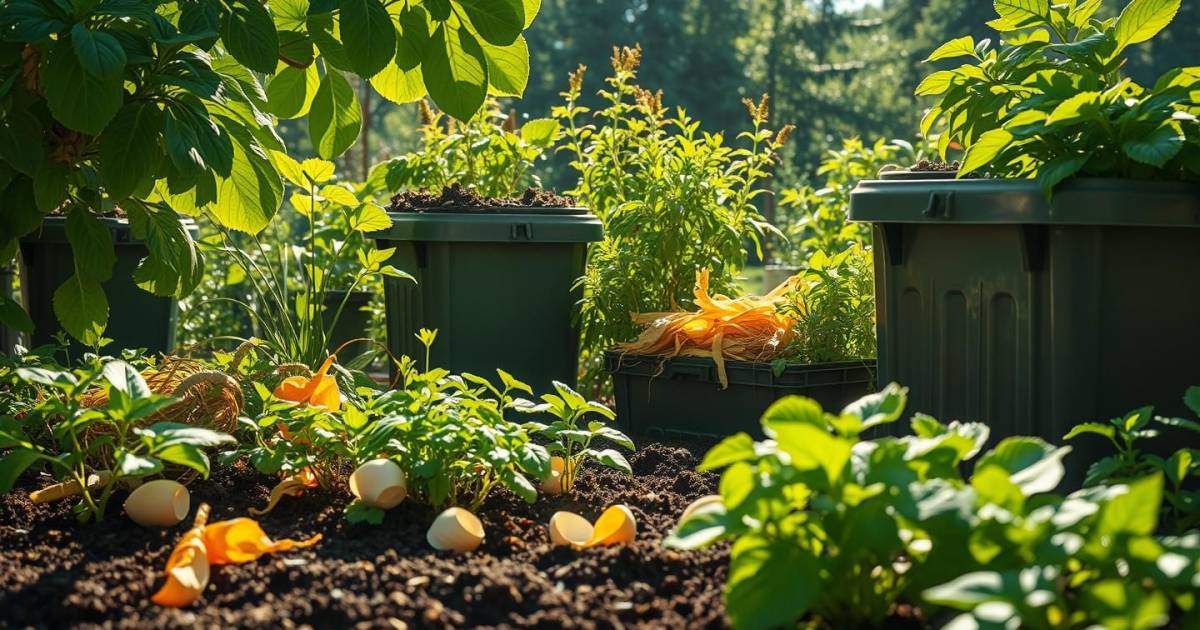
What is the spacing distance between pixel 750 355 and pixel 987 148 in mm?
1248

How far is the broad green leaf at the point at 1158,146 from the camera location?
2.35 metres

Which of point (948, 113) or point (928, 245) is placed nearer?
point (928, 245)

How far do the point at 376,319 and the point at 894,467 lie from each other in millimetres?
4175

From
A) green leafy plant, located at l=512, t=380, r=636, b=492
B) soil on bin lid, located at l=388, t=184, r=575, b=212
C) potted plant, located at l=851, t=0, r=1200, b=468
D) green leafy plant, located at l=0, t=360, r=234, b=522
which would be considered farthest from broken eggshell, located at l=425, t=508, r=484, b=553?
soil on bin lid, located at l=388, t=184, r=575, b=212

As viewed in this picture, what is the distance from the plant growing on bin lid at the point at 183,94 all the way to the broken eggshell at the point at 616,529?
3.35ft

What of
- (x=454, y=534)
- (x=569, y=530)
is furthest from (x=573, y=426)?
(x=454, y=534)

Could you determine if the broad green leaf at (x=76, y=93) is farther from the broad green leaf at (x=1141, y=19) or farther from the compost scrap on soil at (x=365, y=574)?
the broad green leaf at (x=1141, y=19)

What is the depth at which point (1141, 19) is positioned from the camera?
2.80 meters

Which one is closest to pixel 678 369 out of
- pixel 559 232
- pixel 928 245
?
pixel 559 232

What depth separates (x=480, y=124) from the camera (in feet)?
15.1

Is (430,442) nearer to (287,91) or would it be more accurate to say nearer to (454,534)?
(454,534)

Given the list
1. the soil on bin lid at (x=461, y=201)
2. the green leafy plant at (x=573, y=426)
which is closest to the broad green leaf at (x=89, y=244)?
the green leafy plant at (x=573, y=426)

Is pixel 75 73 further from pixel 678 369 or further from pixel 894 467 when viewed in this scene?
pixel 678 369

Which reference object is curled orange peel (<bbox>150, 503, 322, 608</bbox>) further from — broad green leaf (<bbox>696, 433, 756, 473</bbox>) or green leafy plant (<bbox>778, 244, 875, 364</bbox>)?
green leafy plant (<bbox>778, 244, 875, 364</bbox>)
